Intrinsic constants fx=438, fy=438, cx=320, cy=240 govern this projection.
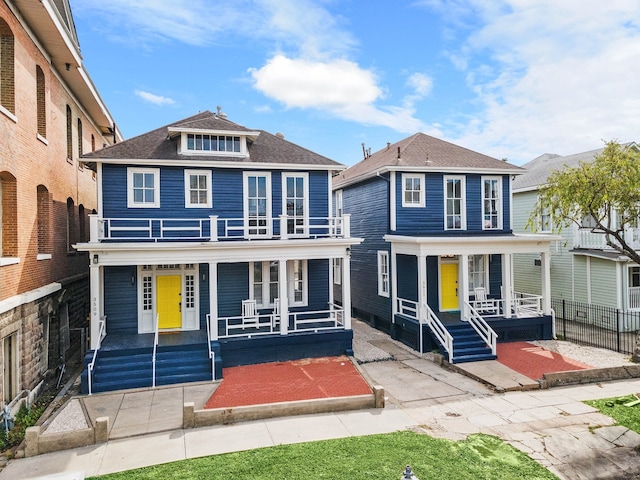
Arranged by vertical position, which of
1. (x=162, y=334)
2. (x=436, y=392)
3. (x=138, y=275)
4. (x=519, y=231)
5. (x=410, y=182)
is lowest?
(x=436, y=392)

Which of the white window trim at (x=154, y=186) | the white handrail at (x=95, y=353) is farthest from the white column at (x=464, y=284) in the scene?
the white handrail at (x=95, y=353)

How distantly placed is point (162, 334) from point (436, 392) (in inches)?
375

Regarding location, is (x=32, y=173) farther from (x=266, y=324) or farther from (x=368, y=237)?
(x=368, y=237)

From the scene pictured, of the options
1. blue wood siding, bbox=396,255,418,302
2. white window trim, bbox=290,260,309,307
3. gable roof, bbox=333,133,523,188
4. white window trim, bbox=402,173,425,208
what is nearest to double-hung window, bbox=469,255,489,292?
blue wood siding, bbox=396,255,418,302

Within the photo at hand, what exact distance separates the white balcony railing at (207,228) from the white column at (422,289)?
312cm

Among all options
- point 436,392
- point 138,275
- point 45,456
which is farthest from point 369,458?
point 138,275

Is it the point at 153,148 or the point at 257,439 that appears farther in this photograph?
the point at 153,148

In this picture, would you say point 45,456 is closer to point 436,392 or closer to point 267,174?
point 436,392

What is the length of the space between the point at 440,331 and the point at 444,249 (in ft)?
10.4

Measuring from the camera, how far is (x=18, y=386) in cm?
1129

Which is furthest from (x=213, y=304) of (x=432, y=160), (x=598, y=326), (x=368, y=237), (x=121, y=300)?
(x=598, y=326)

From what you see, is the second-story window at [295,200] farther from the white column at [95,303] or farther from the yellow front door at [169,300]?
the white column at [95,303]

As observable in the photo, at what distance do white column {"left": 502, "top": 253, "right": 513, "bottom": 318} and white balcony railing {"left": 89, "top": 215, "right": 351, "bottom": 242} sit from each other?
6901 millimetres

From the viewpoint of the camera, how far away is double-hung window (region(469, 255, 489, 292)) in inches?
776
